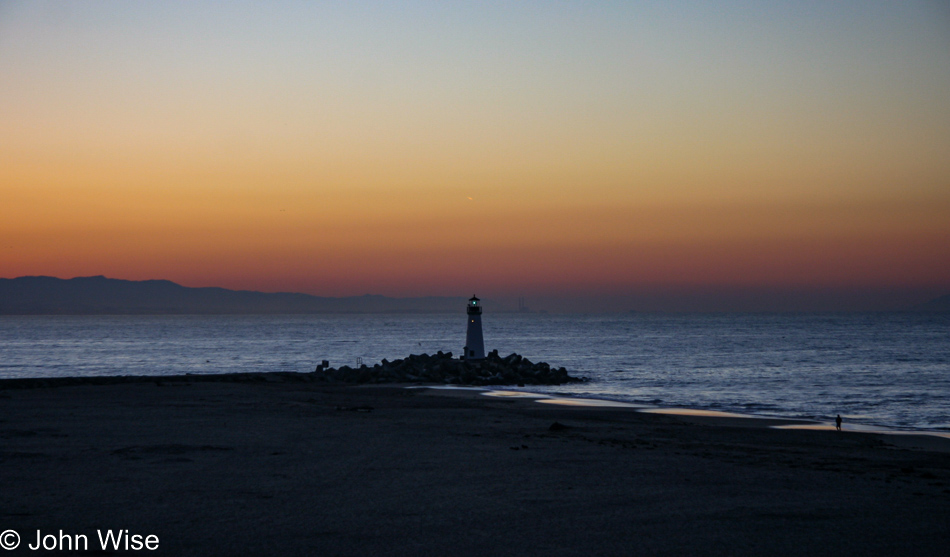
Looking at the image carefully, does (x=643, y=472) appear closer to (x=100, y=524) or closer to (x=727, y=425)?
(x=100, y=524)

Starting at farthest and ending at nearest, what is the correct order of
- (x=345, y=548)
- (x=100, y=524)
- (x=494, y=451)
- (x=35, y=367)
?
(x=35, y=367) → (x=494, y=451) → (x=100, y=524) → (x=345, y=548)

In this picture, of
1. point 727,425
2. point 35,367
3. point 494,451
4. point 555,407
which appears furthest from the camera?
point 35,367

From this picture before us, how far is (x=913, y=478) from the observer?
35.6 feet

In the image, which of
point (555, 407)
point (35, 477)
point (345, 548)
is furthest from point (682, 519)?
point (555, 407)

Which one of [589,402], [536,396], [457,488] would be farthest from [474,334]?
[457,488]

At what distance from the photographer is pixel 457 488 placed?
9.48 meters

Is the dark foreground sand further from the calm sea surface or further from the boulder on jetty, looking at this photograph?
the boulder on jetty

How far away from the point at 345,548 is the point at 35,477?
5123 mm

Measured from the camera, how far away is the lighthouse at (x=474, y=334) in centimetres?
4459

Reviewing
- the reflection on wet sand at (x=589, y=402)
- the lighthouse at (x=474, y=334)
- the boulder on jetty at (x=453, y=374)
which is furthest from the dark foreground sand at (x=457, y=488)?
the lighthouse at (x=474, y=334)

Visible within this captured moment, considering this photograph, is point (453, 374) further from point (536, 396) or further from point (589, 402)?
point (589, 402)

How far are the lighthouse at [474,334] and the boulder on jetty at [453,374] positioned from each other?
2.54m

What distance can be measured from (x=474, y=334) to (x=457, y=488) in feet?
119

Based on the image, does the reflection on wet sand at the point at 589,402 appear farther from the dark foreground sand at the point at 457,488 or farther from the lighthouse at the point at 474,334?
the lighthouse at the point at 474,334
